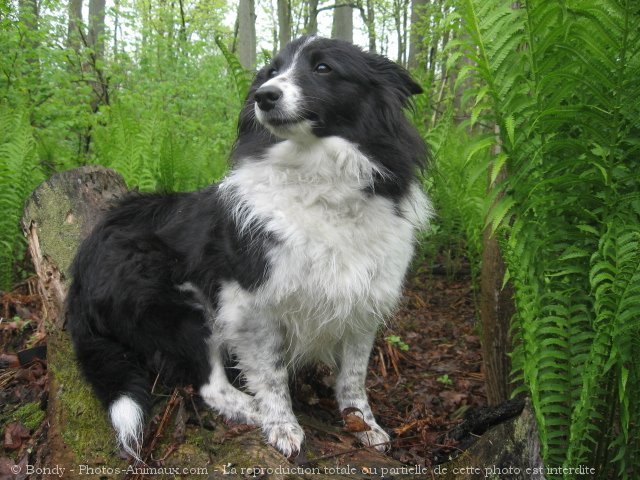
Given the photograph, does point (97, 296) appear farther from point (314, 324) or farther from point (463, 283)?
point (463, 283)

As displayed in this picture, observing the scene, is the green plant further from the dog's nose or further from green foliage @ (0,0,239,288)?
the dog's nose

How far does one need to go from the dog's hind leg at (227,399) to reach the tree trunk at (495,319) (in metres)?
1.40

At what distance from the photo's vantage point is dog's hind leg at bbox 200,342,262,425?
8.30ft

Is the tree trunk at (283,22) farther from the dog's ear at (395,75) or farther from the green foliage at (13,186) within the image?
the dog's ear at (395,75)

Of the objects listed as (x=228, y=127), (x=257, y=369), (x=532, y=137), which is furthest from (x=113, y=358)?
(x=228, y=127)

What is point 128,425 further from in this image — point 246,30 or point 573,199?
point 246,30

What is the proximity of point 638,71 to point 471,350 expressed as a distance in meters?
2.74

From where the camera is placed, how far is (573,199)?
2.07 m

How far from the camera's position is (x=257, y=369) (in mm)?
2559

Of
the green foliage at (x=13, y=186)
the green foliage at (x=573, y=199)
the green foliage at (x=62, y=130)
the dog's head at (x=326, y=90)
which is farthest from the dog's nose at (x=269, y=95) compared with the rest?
the green foliage at (x=13, y=186)

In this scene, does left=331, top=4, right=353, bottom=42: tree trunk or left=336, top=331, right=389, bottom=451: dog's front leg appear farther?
left=331, top=4, right=353, bottom=42: tree trunk

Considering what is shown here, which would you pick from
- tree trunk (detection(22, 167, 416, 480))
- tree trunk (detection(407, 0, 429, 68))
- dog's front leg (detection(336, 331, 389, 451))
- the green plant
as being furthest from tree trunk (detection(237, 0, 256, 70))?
dog's front leg (detection(336, 331, 389, 451))

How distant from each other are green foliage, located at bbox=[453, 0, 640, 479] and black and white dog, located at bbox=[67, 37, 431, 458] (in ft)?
1.90

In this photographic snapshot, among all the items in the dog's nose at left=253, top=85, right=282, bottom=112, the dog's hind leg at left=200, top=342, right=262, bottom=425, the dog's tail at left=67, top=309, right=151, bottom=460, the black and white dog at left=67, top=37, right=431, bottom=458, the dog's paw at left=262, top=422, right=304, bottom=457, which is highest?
the dog's nose at left=253, top=85, right=282, bottom=112
